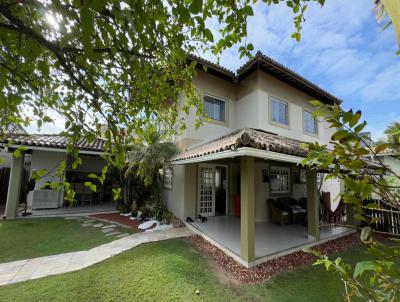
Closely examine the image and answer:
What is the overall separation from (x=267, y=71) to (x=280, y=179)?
6.28 m

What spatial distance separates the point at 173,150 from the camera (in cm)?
1047

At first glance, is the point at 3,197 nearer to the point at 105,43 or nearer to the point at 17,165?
the point at 17,165

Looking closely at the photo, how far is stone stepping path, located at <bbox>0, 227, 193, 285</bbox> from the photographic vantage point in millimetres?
4852

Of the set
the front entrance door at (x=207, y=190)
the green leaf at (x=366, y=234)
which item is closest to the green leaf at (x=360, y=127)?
the green leaf at (x=366, y=234)

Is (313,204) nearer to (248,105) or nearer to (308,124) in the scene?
(248,105)

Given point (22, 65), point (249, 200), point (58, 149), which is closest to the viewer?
point (22, 65)

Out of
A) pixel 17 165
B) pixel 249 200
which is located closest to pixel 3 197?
pixel 17 165

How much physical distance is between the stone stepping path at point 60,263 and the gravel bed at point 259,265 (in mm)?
2020

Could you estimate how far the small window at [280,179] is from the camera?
1124cm

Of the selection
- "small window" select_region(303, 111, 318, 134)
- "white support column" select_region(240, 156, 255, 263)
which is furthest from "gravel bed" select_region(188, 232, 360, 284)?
"small window" select_region(303, 111, 318, 134)

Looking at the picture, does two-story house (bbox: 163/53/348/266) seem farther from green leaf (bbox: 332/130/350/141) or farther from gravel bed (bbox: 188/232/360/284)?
green leaf (bbox: 332/130/350/141)

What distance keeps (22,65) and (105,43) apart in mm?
1555

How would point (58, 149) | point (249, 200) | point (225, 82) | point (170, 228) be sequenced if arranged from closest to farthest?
point (249, 200), point (170, 228), point (58, 149), point (225, 82)

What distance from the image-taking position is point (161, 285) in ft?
14.9
